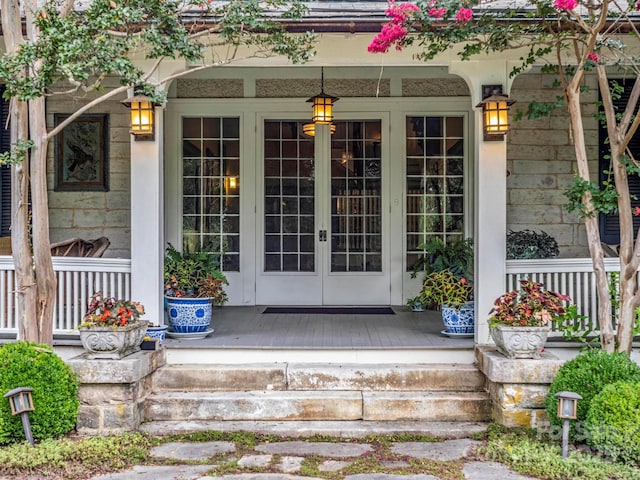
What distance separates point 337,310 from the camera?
700cm

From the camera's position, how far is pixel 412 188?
7.37m

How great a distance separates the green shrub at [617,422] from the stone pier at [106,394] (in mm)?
3189

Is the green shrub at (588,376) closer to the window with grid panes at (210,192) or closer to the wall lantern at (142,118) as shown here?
the wall lantern at (142,118)

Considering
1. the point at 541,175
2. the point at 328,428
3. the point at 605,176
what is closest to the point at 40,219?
the point at 328,428

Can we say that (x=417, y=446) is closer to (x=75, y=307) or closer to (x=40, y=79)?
(x=75, y=307)

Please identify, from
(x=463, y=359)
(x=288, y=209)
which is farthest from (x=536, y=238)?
(x=288, y=209)

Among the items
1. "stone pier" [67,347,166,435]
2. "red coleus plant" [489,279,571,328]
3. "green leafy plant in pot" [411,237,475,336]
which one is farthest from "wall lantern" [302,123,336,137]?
"stone pier" [67,347,166,435]

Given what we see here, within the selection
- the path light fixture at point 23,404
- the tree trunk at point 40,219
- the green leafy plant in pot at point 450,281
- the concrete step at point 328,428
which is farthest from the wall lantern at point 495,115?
the path light fixture at point 23,404

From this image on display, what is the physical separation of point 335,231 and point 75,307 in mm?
3323

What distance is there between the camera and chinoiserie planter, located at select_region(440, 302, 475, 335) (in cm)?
543

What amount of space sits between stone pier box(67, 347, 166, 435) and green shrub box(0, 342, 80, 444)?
240 mm

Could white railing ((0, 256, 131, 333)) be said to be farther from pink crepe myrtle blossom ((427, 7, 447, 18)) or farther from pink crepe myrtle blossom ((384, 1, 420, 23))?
pink crepe myrtle blossom ((427, 7, 447, 18))

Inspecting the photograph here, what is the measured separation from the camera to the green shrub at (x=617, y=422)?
3.58 m

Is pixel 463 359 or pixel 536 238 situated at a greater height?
pixel 536 238
